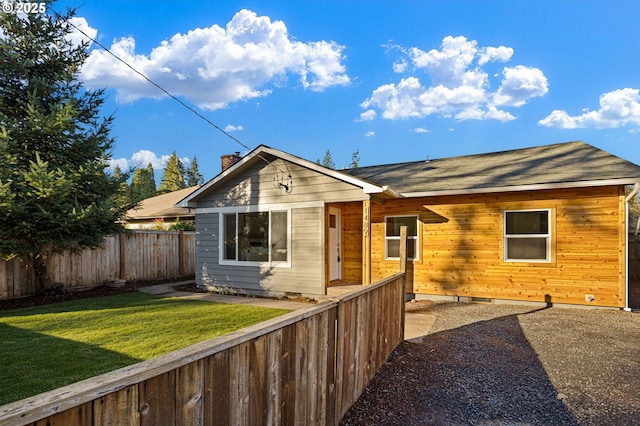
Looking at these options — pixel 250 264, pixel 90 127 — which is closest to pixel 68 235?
pixel 90 127

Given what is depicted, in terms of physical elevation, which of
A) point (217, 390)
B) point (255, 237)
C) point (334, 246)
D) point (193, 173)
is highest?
point (193, 173)

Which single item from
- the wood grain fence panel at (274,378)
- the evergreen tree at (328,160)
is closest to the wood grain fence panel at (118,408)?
the wood grain fence panel at (274,378)

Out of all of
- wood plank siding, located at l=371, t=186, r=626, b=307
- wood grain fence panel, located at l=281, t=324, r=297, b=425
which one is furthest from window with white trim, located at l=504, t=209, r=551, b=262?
wood grain fence panel, located at l=281, t=324, r=297, b=425

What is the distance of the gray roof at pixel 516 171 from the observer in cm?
801

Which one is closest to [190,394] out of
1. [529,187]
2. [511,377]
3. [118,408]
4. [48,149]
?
[118,408]

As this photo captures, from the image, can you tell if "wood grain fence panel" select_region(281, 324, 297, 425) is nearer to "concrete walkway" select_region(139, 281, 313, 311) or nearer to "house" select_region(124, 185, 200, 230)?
"concrete walkway" select_region(139, 281, 313, 311)

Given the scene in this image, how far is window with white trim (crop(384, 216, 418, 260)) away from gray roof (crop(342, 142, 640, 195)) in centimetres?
95

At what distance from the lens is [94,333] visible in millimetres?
6000

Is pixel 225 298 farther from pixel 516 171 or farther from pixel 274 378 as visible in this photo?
pixel 516 171

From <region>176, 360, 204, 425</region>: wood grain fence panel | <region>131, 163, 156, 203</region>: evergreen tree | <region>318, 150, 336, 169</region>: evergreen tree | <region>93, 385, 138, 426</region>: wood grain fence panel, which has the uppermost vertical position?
<region>318, 150, 336, 169</region>: evergreen tree

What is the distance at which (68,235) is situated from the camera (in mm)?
8984

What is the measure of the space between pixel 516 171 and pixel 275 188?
6.74 metres

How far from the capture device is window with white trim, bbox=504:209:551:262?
8570 mm

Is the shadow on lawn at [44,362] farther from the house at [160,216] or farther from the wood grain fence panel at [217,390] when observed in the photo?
the house at [160,216]
